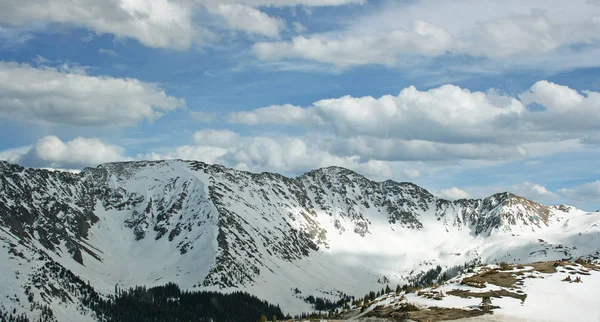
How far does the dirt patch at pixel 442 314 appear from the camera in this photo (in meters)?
87.8

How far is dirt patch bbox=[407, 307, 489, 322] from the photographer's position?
87.8 metres

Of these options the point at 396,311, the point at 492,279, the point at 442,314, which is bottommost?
the point at 442,314

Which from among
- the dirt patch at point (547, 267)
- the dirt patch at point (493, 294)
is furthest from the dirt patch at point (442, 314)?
the dirt patch at point (547, 267)

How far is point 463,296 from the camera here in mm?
103812

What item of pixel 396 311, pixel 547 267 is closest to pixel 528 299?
pixel 396 311

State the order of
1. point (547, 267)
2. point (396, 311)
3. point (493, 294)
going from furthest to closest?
point (547, 267) < point (493, 294) < point (396, 311)

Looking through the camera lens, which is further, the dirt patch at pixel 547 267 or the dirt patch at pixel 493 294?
the dirt patch at pixel 547 267

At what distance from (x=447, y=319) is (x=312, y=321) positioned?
25633 mm

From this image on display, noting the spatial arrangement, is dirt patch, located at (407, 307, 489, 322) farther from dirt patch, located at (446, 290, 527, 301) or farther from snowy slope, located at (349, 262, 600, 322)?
dirt patch, located at (446, 290, 527, 301)

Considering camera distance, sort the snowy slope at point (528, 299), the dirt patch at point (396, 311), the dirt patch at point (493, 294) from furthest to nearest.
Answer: the dirt patch at point (493, 294) < the dirt patch at point (396, 311) < the snowy slope at point (528, 299)

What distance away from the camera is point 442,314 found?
90625 mm

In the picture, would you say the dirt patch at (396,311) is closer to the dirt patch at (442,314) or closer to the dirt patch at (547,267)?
the dirt patch at (442,314)

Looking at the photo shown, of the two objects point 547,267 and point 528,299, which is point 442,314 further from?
point 547,267

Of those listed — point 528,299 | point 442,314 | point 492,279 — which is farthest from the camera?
point 492,279
